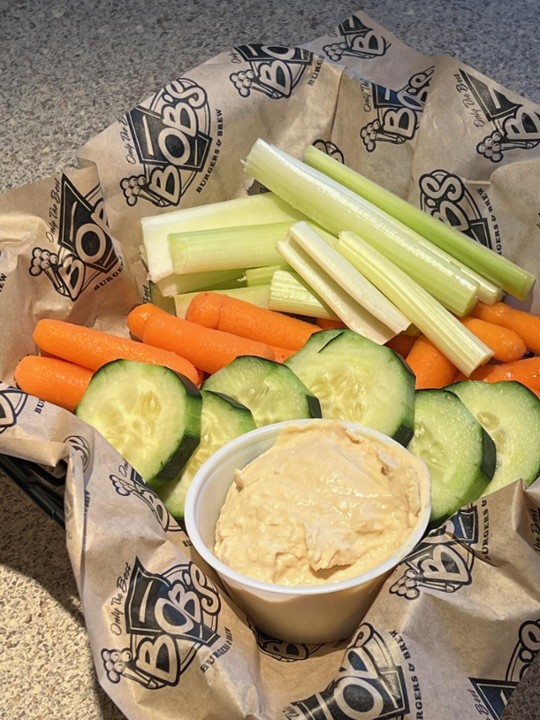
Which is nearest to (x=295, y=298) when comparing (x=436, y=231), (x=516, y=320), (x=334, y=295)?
(x=334, y=295)

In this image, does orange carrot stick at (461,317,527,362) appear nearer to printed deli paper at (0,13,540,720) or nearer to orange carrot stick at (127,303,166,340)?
printed deli paper at (0,13,540,720)

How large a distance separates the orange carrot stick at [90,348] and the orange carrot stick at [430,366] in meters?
0.38

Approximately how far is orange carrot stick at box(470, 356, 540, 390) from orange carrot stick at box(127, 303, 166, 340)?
1.92 feet

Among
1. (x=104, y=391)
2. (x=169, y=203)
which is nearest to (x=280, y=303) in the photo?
(x=169, y=203)

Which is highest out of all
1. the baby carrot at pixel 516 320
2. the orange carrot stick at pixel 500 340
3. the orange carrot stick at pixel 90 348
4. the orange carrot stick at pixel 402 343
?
the baby carrot at pixel 516 320

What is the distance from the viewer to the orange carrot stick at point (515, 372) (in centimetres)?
145

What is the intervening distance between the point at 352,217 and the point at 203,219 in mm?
282

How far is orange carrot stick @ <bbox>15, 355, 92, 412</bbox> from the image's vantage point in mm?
1396

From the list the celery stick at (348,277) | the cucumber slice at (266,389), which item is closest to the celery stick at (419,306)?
the celery stick at (348,277)

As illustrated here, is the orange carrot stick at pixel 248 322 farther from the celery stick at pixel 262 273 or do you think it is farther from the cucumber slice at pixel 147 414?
the cucumber slice at pixel 147 414

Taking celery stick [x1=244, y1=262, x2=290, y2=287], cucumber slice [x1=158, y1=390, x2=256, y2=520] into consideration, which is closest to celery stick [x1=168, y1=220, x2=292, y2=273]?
celery stick [x1=244, y1=262, x2=290, y2=287]

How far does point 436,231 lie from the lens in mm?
1543

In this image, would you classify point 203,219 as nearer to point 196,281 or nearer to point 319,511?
point 196,281

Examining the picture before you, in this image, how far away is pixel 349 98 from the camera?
5.33 feet
